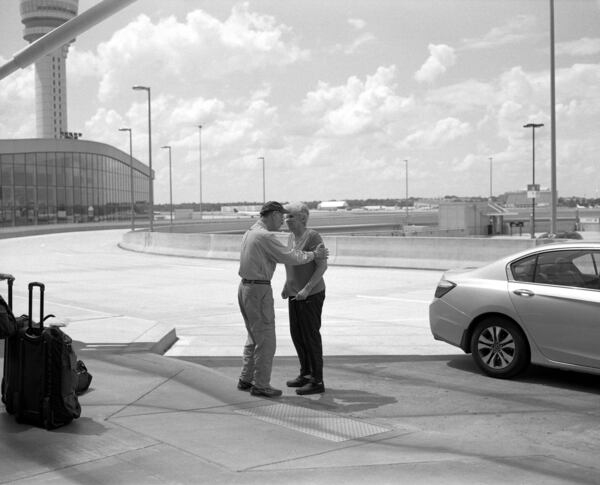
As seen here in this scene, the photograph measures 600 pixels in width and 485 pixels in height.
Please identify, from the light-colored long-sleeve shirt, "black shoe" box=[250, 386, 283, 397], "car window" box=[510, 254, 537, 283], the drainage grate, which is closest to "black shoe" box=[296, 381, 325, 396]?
"black shoe" box=[250, 386, 283, 397]

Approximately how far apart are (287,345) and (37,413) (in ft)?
15.7

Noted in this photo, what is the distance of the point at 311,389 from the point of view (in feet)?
24.5

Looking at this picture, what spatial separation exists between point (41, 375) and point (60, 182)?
72.6m

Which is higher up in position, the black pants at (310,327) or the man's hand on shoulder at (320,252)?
the man's hand on shoulder at (320,252)

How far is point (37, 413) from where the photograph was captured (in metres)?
6.02

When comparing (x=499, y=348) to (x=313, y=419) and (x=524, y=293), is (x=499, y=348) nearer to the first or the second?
(x=524, y=293)

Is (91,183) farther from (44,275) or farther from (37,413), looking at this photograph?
(37,413)

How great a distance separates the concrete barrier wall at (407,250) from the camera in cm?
2203

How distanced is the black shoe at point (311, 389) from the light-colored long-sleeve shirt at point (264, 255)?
46.9 inches

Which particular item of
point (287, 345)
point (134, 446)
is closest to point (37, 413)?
point (134, 446)

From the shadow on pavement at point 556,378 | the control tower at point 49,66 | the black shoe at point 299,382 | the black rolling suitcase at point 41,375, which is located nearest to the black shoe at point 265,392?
the black shoe at point 299,382

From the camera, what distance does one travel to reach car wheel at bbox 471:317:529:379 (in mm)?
7930

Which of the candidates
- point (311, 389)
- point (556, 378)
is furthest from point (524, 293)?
point (311, 389)

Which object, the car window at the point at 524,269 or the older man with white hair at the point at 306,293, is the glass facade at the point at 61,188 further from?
the car window at the point at 524,269
